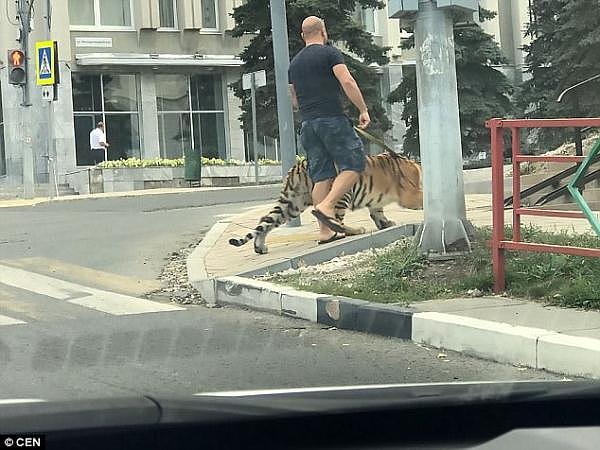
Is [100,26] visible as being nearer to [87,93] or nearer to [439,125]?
[87,93]

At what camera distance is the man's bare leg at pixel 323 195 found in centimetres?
957

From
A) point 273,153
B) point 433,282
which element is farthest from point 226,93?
point 433,282

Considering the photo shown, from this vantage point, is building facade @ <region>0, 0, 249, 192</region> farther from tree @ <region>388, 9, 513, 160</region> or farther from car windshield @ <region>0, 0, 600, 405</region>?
car windshield @ <region>0, 0, 600, 405</region>

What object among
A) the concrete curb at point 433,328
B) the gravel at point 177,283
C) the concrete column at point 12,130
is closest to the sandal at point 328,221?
the concrete curb at point 433,328

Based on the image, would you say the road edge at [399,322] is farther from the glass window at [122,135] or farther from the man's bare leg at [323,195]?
the glass window at [122,135]

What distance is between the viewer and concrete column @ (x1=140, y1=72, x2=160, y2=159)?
105 ft

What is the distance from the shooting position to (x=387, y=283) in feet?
25.4

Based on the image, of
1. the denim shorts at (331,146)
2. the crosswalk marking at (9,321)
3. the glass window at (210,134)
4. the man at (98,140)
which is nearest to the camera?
the crosswalk marking at (9,321)

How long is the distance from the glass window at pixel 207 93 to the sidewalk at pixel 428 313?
23679 millimetres

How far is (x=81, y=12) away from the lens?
31.8 meters

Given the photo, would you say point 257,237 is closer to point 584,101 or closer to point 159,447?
point 159,447

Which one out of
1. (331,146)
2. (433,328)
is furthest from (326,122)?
(433,328)

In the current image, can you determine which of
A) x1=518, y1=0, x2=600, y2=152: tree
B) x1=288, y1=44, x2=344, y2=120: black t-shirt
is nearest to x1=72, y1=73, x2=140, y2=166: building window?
x1=518, y1=0, x2=600, y2=152: tree

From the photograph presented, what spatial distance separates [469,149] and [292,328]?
80.1 feet
